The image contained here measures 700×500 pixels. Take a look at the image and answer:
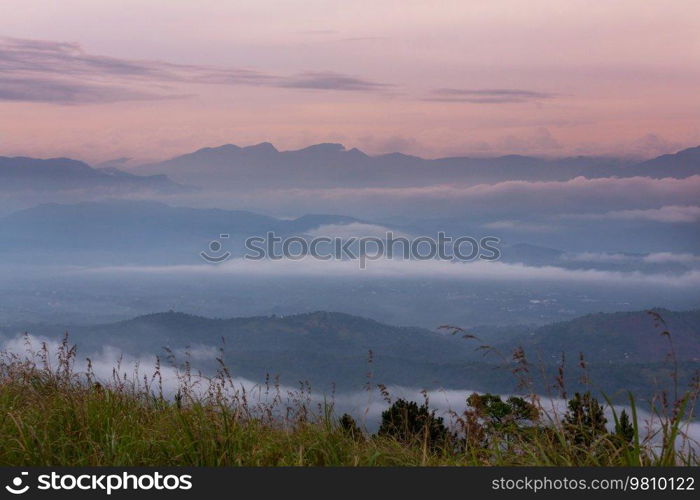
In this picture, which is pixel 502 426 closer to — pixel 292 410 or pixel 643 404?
pixel 643 404

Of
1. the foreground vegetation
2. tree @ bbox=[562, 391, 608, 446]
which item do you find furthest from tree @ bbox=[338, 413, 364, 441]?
tree @ bbox=[562, 391, 608, 446]

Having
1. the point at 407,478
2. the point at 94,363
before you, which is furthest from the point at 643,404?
the point at 94,363

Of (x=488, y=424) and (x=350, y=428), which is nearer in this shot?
(x=488, y=424)

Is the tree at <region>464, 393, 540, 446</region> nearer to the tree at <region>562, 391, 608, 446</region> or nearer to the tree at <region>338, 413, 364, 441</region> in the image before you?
the tree at <region>562, 391, 608, 446</region>

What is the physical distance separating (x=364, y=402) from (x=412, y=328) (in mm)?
180829

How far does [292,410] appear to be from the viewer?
10.2 m

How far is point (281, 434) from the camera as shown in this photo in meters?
9.62

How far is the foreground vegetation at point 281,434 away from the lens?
8.37 metres

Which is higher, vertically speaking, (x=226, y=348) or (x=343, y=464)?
(x=226, y=348)

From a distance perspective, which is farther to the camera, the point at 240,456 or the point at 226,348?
the point at 226,348

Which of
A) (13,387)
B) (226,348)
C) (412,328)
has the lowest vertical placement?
(412,328)

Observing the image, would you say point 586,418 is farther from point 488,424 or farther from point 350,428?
point 350,428

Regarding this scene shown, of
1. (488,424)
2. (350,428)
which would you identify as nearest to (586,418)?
(488,424)

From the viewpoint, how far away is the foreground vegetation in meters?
8.37
